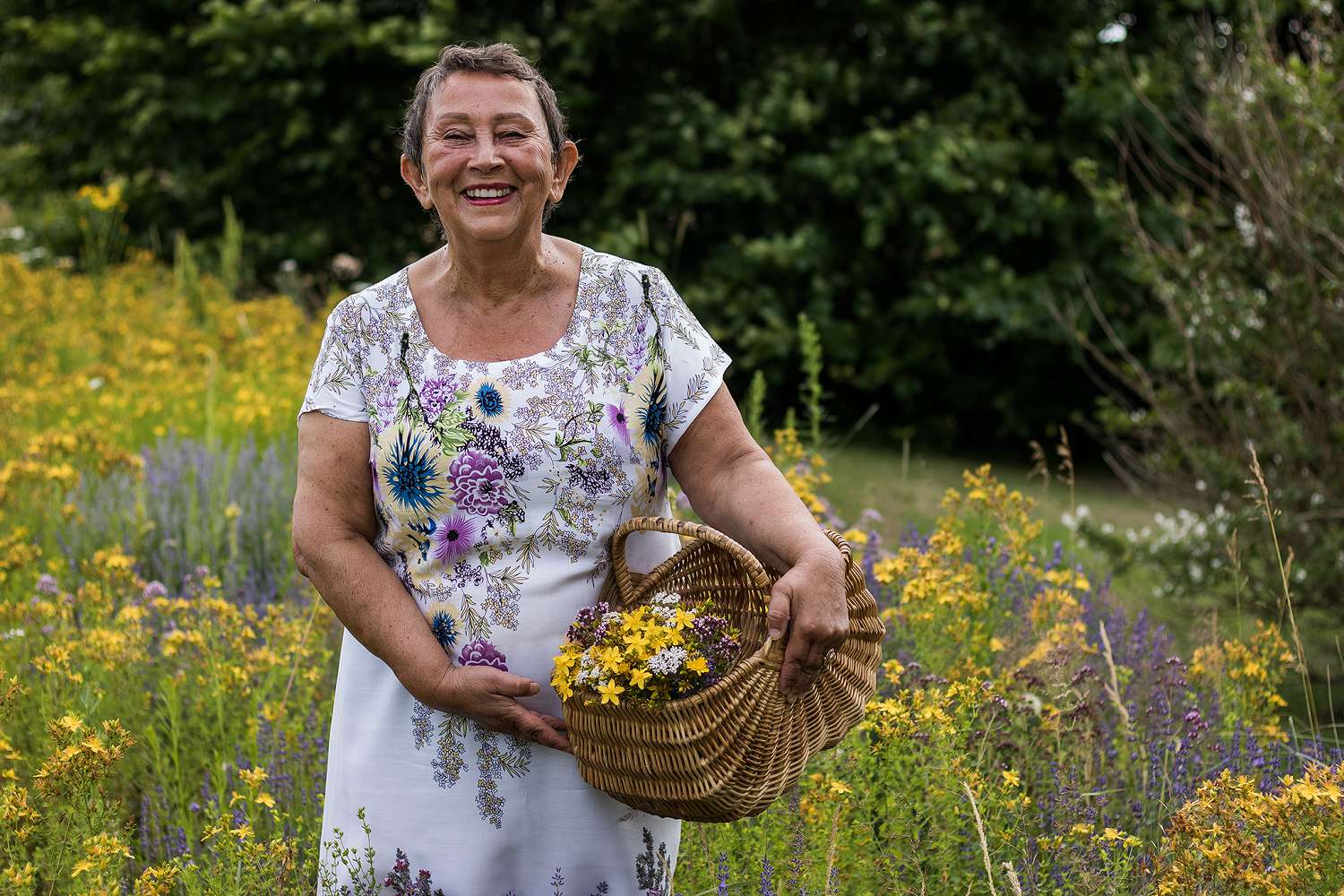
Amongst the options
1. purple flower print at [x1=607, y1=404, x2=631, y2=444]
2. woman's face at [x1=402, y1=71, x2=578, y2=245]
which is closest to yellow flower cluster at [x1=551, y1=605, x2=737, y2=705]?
purple flower print at [x1=607, y1=404, x2=631, y2=444]

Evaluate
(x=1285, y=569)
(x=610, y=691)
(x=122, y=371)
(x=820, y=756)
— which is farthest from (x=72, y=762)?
(x=122, y=371)

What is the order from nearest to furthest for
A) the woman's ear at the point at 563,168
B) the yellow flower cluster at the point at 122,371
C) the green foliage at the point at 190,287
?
1. the woman's ear at the point at 563,168
2. the yellow flower cluster at the point at 122,371
3. the green foliage at the point at 190,287

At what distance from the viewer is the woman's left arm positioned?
1930 millimetres

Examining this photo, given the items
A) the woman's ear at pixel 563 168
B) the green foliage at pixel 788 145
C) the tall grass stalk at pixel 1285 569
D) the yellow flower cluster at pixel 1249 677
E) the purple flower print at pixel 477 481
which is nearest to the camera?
the purple flower print at pixel 477 481

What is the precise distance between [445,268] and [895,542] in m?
3.75

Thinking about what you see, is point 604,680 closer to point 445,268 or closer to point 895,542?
point 445,268

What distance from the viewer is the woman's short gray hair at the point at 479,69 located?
2195mm

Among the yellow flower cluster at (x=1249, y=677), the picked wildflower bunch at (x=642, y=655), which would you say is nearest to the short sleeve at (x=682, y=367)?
the picked wildflower bunch at (x=642, y=655)

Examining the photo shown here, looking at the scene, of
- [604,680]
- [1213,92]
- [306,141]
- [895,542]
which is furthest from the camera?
[306,141]

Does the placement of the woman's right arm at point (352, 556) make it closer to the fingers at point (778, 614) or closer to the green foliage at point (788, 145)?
the fingers at point (778, 614)

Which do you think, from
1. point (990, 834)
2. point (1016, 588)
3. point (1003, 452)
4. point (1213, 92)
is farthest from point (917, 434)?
point (990, 834)

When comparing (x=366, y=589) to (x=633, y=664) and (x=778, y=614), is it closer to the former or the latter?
(x=633, y=664)

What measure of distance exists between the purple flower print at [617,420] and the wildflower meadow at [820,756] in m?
0.68

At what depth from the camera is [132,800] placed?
322 centimetres
